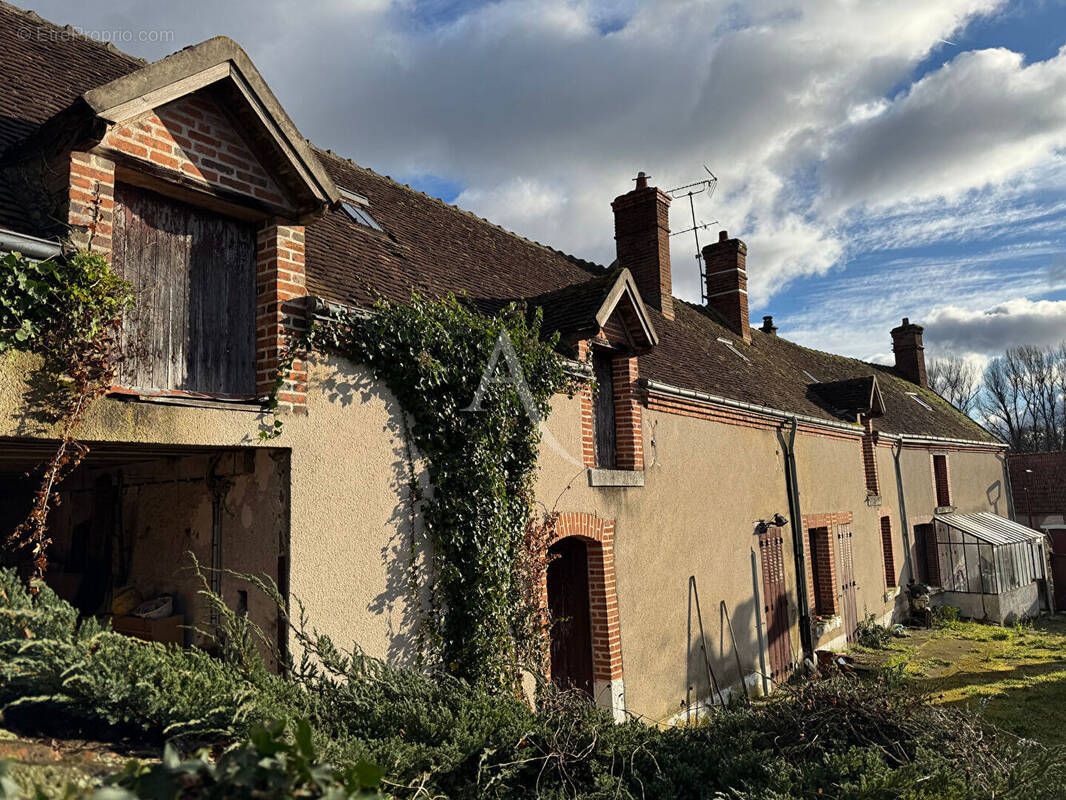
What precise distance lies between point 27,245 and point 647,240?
1127 cm

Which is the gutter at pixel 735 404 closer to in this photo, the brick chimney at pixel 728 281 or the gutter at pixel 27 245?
the brick chimney at pixel 728 281

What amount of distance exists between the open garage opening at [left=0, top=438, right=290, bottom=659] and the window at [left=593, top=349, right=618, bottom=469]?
14.7 ft

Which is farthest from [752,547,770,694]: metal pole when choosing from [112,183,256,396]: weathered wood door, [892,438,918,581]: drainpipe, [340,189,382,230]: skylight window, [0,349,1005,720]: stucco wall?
[112,183,256,396]: weathered wood door

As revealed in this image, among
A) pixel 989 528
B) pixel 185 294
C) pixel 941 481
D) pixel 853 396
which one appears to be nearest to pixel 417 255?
pixel 185 294

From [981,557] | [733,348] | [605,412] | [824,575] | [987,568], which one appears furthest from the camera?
[981,557]

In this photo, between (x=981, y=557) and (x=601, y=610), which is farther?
(x=981, y=557)

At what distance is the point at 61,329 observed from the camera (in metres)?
4.22

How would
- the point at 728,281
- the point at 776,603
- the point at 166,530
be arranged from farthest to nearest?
the point at 728,281
the point at 776,603
the point at 166,530

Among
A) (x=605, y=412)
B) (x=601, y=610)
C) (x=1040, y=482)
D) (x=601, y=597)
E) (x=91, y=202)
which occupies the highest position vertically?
(x=91, y=202)

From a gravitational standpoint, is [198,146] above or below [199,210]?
above

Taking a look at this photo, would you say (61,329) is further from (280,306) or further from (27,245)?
(280,306)

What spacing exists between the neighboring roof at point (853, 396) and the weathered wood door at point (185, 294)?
14.3 metres

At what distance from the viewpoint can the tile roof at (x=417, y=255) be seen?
6.18m

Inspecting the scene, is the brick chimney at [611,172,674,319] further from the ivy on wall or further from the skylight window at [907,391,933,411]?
the skylight window at [907,391,933,411]
